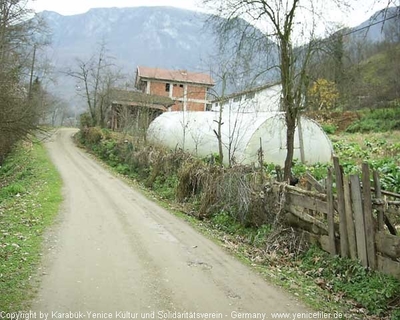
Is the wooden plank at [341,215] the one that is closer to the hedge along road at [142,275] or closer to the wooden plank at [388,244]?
the wooden plank at [388,244]

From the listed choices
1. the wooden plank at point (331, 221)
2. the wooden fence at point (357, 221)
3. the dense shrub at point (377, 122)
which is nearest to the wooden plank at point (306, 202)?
the wooden fence at point (357, 221)

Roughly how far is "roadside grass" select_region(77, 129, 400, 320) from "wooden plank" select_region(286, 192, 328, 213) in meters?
0.67

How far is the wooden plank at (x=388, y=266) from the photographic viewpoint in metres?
6.26

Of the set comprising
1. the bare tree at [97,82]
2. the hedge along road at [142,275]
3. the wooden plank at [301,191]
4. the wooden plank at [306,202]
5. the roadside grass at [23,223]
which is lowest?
the hedge along road at [142,275]

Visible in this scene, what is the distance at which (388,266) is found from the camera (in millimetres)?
6422

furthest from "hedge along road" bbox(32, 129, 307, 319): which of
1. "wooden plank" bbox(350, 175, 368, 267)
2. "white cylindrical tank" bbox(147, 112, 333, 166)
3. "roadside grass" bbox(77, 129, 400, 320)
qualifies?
"white cylindrical tank" bbox(147, 112, 333, 166)

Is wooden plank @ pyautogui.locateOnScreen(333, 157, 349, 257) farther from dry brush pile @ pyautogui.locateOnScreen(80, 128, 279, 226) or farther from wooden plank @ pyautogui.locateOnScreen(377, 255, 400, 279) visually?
dry brush pile @ pyautogui.locateOnScreen(80, 128, 279, 226)

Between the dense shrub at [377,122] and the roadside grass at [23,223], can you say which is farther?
the dense shrub at [377,122]

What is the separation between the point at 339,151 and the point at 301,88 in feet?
45.8

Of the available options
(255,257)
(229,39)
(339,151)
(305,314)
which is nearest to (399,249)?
(305,314)

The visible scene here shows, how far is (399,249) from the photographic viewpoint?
6207mm

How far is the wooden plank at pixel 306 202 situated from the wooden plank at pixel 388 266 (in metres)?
1.56

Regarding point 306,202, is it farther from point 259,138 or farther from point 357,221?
point 259,138

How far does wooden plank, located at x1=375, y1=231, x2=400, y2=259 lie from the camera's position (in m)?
6.27
